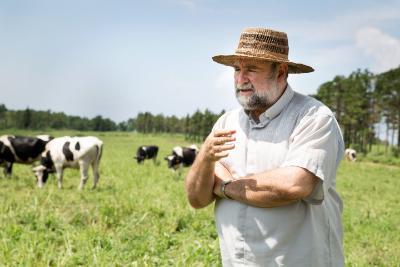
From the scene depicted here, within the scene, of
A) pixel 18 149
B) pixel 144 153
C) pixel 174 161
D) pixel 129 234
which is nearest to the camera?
pixel 129 234

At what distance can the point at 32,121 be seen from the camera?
110438 mm

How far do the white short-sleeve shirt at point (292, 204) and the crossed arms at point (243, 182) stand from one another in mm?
66

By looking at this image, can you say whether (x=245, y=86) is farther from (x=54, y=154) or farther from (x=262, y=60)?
(x=54, y=154)

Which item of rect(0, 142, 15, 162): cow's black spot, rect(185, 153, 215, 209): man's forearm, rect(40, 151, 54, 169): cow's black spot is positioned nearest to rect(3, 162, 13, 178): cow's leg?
rect(0, 142, 15, 162): cow's black spot

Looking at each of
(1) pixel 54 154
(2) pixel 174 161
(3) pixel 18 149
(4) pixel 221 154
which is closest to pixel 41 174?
(1) pixel 54 154

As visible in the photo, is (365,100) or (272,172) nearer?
(272,172)

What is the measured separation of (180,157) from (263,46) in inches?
711

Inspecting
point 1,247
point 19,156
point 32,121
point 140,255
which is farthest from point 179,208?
point 32,121

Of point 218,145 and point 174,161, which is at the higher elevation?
point 218,145

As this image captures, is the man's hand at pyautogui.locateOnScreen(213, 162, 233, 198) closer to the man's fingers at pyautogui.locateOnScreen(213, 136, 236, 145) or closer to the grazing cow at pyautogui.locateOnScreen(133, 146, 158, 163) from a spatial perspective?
the man's fingers at pyautogui.locateOnScreen(213, 136, 236, 145)

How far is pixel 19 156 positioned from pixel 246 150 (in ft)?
48.8

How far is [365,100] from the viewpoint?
49125 millimetres

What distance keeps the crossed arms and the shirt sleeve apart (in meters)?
0.05

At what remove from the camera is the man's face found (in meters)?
2.63
